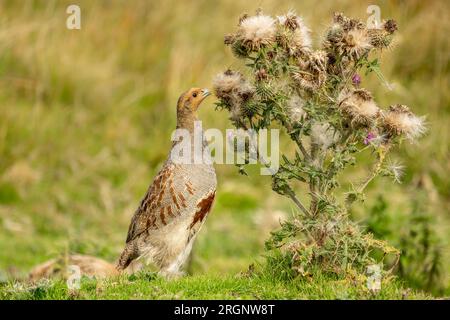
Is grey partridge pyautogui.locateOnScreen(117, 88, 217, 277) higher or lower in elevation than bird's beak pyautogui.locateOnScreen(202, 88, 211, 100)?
lower

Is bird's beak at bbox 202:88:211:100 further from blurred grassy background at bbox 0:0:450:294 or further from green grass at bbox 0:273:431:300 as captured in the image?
blurred grassy background at bbox 0:0:450:294

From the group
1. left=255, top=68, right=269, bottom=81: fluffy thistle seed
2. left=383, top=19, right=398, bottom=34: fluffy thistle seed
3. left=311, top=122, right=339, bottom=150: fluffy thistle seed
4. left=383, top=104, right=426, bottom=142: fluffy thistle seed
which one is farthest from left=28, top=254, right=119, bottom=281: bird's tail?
left=383, top=19, right=398, bottom=34: fluffy thistle seed

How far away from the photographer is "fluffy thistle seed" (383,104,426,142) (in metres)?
6.38

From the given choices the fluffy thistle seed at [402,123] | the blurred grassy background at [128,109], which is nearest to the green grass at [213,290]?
the fluffy thistle seed at [402,123]

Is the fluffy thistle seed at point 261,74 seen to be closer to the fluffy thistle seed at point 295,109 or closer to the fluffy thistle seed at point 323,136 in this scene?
the fluffy thistle seed at point 295,109

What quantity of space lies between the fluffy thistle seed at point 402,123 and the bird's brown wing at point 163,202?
173 cm

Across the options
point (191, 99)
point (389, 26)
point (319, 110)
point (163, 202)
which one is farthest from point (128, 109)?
point (389, 26)

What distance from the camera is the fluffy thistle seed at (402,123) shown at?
638cm

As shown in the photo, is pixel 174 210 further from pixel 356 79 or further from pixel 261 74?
pixel 356 79

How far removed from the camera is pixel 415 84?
45.2 feet

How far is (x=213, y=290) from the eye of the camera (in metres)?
6.57
